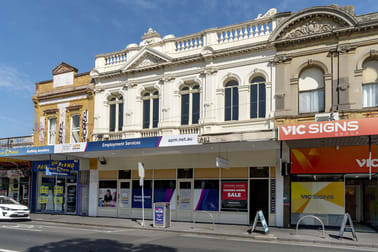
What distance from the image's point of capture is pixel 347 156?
52.3ft

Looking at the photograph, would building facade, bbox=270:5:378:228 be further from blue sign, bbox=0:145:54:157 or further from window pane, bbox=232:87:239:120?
blue sign, bbox=0:145:54:157

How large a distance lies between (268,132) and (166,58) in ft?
24.5

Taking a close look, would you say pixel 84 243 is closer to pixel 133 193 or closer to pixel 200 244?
pixel 200 244

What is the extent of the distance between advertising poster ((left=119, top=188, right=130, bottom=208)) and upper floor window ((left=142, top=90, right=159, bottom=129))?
3884 mm

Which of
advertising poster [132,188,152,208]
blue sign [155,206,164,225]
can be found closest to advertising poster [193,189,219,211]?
blue sign [155,206,164,225]

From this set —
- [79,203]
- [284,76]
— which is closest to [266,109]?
[284,76]

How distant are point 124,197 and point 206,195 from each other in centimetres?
531

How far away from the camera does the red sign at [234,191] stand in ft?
59.6

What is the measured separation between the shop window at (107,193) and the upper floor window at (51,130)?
17.4ft

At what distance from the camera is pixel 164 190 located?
67.3ft

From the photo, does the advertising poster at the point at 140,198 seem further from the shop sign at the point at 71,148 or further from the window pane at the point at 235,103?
the window pane at the point at 235,103

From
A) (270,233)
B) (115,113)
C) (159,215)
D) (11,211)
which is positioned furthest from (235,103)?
(11,211)

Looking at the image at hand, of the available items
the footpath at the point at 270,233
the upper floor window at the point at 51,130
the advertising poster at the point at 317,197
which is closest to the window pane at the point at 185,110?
the footpath at the point at 270,233

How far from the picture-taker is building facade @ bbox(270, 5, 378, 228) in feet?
51.6
